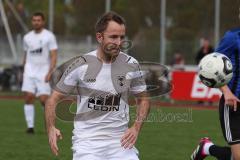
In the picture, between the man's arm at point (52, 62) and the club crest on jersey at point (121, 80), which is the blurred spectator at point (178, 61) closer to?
the man's arm at point (52, 62)

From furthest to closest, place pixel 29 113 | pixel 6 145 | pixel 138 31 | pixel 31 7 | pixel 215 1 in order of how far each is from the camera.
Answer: pixel 31 7 < pixel 138 31 < pixel 215 1 < pixel 29 113 < pixel 6 145

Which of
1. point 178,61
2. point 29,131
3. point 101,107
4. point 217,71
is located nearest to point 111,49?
point 101,107

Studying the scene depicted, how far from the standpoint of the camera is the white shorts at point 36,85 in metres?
15.1

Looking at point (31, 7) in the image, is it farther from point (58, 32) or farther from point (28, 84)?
point (28, 84)

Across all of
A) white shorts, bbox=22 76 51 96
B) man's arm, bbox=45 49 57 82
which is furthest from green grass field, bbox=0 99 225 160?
man's arm, bbox=45 49 57 82

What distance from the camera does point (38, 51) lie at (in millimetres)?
15266

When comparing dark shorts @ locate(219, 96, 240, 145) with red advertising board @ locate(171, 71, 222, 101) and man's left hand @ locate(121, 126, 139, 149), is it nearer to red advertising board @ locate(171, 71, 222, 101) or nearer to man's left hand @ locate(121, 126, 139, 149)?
man's left hand @ locate(121, 126, 139, 149)

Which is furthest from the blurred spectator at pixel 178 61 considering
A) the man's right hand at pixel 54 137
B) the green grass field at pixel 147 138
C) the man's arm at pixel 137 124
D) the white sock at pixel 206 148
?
the man's right hand at pixel 54 137

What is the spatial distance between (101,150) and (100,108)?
38 cm

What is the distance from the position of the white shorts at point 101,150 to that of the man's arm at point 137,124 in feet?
0.26

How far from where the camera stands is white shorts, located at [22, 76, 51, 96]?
15055mm

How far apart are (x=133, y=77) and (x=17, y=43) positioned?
24.8 meters

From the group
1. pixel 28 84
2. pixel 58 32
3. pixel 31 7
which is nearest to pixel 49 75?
pixel 28 84

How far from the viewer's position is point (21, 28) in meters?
31.0
